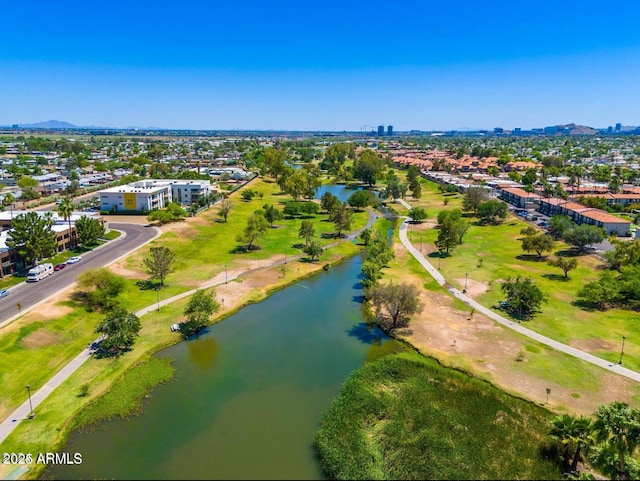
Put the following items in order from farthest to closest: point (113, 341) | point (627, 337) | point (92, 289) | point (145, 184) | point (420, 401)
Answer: point (145, 184)
point (92, 289)
point (627, 337)
point (113, 341)
point (420, 401)

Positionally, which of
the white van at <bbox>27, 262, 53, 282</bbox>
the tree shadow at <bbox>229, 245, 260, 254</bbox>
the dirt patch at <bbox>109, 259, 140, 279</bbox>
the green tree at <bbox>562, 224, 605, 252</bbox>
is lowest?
the tree shadow at <bbox>229, 245, 260, 254</bbox>

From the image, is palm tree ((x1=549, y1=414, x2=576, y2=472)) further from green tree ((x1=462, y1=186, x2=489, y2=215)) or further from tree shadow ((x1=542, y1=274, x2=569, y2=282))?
green tree ((x1=462, y1=186, x2=489, y2=215))

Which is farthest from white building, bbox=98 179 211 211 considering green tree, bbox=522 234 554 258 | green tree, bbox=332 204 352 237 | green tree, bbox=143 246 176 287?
green tree, bbox=522 234 554 258

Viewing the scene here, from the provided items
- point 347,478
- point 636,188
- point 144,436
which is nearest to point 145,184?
point 144,436

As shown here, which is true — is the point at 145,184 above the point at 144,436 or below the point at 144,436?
above

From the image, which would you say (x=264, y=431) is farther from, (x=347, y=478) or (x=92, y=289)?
(x=92, y=289)

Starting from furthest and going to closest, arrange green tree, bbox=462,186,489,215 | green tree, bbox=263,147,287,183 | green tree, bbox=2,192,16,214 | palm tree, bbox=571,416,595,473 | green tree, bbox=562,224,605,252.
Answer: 1. green tree, bbox=263,147,287,183
2. green tree, bbox=462,186,489,215
3. green tree, bbox=2,192,16,214
4. green tree, bbox=562,224,605,252
5. palm tree, bbox=571,416,595,473

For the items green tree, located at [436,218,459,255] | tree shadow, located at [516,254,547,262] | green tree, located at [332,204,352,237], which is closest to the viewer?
tree shadow, located at [516,254,547,262]
